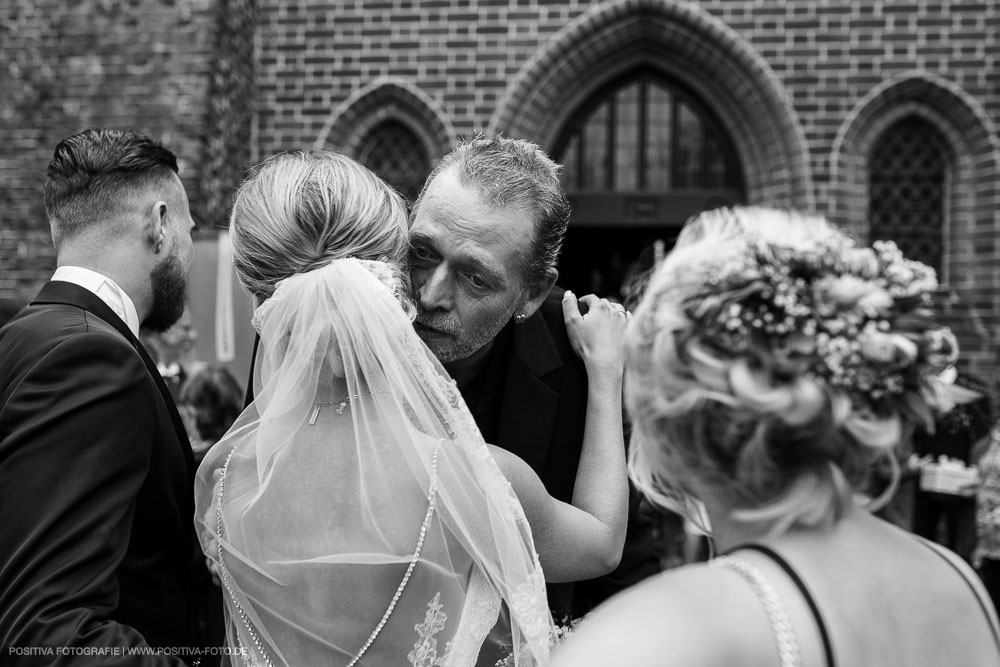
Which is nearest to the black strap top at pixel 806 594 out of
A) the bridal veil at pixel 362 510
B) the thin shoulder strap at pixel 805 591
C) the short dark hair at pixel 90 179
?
the thin shoulder strap at pixel 805 591

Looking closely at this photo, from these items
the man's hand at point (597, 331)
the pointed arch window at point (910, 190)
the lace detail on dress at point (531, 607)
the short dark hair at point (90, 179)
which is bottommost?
the lace detail on dress at point (531, 607)

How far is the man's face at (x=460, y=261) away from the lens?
2.17 meters

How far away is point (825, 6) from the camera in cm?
773

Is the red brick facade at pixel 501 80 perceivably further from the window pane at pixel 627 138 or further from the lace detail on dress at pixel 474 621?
the lace detail on dress at pixel 474 621

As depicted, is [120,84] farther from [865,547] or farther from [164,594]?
[865,547]

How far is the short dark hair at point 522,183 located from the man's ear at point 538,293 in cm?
2

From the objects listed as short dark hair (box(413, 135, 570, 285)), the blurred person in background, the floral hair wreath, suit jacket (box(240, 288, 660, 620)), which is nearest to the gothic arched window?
the blurred person in background

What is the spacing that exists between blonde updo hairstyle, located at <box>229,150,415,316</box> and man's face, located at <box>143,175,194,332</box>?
468 mm

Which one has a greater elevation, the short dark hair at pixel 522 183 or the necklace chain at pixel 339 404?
the short dark hair at pixel 522 183

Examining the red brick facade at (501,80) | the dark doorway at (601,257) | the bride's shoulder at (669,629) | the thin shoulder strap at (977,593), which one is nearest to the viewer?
the bride's shoulder at (669,629)

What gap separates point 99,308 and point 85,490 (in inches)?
19.5

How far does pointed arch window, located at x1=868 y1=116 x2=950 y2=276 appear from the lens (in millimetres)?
8055

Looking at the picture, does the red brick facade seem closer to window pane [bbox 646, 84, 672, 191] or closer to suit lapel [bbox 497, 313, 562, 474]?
window pane [bbox 646, 84, 672, 191]

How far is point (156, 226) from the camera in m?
2.23
